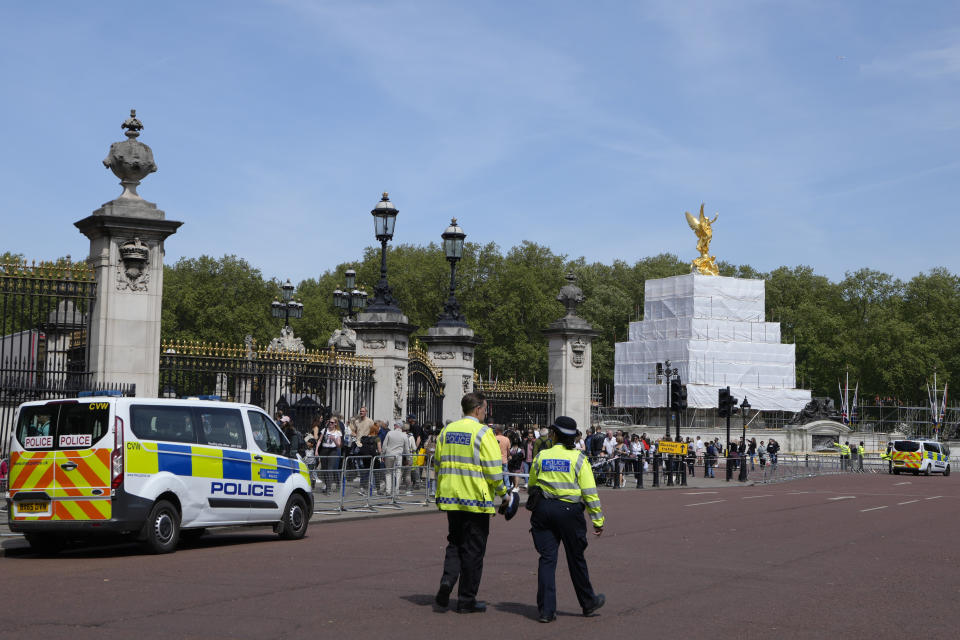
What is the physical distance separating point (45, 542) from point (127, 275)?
648cm

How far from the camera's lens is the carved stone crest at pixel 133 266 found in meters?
18.4

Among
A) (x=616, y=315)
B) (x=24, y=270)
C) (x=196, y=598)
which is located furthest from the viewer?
(x=616, y=315)

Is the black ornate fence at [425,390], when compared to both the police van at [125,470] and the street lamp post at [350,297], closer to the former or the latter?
the street lamp post at [350,297]

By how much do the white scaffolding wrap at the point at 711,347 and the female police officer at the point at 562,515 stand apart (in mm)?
60516

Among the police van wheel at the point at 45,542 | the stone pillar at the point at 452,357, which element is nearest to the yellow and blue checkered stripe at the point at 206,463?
the police van wheel at the point at 45,542

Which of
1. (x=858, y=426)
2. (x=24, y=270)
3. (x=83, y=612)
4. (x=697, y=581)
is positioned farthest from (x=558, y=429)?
(x=858, y=426)

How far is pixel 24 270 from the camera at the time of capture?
1786cm

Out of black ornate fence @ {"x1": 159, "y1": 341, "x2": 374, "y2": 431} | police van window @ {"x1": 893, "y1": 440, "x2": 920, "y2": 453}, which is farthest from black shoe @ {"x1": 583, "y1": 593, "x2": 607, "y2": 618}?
police van window @ {"x1": 893, "y1": 440, "x2": 920, "y2": 453}

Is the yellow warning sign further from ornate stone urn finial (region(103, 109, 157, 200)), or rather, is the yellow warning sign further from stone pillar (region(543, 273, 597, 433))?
ornate stone urn finial (region(103, 109, 157, 200))

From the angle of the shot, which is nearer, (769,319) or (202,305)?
(202,305)

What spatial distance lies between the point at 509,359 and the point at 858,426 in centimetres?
2503

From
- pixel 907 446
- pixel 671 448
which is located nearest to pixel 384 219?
pixel 671 448

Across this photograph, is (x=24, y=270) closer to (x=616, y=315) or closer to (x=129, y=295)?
(x=129, y=295)

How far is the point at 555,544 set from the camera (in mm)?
8383
